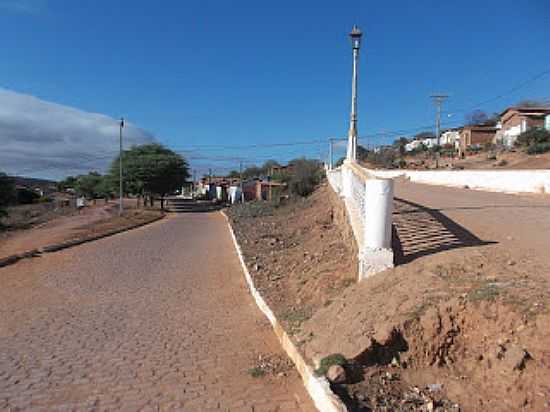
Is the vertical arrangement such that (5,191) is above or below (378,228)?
above

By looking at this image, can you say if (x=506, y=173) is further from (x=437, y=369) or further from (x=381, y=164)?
(x=381, y=164)

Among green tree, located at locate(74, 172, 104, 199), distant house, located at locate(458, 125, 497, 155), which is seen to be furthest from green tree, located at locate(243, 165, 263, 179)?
distant house, located at locate(458, 125, 497, 155)

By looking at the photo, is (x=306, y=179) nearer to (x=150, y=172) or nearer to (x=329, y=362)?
(x=150, y=172)

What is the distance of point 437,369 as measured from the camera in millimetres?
3793

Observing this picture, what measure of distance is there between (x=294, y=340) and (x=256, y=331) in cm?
120

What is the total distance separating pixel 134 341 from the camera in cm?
575

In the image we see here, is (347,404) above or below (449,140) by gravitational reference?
below

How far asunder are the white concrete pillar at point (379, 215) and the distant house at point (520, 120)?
44.1 metres

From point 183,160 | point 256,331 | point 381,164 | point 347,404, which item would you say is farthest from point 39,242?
point 381,164

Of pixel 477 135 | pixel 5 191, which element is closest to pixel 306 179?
pixel 5 191

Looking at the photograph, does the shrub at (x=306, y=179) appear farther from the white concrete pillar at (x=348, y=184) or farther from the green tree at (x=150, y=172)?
→ the white concrete pillar at (x=348, y=184)

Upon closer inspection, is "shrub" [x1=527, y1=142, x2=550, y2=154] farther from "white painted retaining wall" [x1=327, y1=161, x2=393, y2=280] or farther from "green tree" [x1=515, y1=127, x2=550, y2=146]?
"white painted retaining wall" [x1=327, y1=161, x2=393, y2=280]

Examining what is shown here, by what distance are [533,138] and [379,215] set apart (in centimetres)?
3940

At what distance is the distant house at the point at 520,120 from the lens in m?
46.6
